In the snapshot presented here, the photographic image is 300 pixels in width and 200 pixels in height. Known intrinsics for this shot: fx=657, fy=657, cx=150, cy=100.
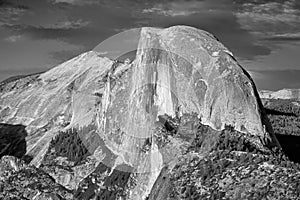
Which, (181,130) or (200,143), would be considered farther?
(181,130)

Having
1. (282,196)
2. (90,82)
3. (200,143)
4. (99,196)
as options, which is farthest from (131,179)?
(90,82)

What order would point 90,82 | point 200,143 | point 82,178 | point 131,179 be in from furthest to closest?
point 90,82 < point 82,178 < point 131,179 < point 200,143

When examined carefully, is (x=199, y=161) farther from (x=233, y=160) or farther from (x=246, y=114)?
(x=246, y=114)

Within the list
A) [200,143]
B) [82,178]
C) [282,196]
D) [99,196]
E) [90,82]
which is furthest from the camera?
[90,82]

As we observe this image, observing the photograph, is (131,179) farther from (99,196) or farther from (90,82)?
(90,82)

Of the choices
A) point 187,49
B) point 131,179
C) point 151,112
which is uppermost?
point 187,49

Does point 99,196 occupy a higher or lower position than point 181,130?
lower

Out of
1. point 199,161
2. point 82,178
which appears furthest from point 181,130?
A: point 82,178
